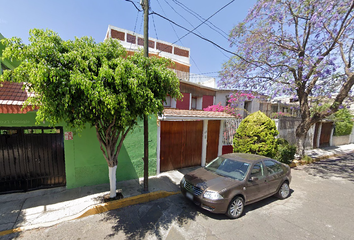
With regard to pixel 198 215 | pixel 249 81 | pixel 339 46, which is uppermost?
pixel 339 46

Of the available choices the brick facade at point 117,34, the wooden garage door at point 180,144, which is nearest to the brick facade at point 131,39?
the brick facade at point 117,34

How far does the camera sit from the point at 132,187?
16.8ft

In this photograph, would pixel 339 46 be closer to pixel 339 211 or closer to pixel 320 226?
pixel 339 211

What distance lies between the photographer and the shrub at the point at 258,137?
22.6 ft

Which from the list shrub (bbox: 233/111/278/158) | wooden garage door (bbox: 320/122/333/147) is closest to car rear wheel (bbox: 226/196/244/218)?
shrub (bbox: 233/111/278/158)

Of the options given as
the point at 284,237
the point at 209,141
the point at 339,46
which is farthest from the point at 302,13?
the point at 284,237

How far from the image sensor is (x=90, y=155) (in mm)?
5113

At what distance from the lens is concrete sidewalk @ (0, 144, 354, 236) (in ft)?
11.6

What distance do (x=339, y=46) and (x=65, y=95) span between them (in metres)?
11.5

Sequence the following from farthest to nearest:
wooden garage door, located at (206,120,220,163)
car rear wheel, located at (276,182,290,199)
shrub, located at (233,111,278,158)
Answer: wooden garage door, located at (206,120,220,163), shrub, located at (233,111,278,158), car rear wheel, located at (276,182,290,199)

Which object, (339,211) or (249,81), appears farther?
(249,81)

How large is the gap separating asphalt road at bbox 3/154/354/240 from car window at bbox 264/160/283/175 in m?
0.93

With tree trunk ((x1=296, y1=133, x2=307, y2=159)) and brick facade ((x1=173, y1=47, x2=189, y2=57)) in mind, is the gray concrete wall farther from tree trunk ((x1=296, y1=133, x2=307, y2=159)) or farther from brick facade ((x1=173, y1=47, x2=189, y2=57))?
brick facade ((x1=173, y1=47, x2=189, y2=57))

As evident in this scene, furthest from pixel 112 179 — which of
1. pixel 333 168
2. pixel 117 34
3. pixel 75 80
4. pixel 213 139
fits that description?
pixel 117 34
